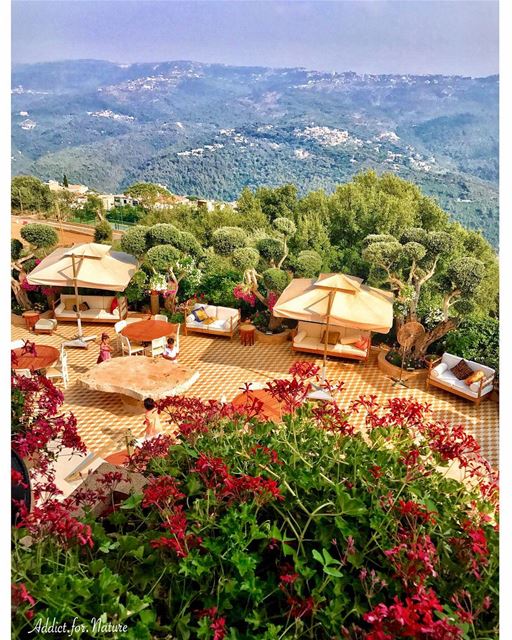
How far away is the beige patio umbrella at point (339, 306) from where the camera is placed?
6.91 metres

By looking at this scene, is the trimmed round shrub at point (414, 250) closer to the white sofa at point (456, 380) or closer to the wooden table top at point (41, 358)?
the white sofa at point (456, 380)

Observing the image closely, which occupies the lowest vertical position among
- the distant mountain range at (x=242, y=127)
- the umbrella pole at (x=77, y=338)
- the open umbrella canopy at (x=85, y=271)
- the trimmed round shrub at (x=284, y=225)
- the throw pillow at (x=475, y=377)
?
the throw pillow at (x=475, y=377)

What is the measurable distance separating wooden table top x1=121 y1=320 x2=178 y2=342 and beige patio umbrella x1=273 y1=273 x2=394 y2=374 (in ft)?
5.77

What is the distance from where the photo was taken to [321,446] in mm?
1982

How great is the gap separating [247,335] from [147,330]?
1753 millimetres

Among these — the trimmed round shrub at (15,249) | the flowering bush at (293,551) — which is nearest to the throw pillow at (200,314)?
the trimmed round shrub at (15,249)

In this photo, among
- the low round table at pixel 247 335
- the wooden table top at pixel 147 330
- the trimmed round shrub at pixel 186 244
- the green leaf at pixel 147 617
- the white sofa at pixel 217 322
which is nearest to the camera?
the green leaf at pixel 147 617

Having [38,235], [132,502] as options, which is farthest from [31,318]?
[132,502]

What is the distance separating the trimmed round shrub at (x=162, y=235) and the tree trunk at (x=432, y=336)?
4783mm

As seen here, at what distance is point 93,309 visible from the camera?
9539mm

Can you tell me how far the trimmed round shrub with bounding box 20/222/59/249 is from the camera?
33.1 ft

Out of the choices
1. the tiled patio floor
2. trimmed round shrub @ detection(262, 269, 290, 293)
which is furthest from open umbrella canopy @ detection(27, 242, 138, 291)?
trimmed round shrub @ detection(262, 269, 290, 293)

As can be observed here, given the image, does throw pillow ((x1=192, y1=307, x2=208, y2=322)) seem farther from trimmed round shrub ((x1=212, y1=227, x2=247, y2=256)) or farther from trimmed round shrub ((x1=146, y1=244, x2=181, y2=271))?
trimmed round shrub ((x1=212, y1=227, x2=247, y2=256))

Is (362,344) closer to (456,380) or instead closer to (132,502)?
(456,380)
